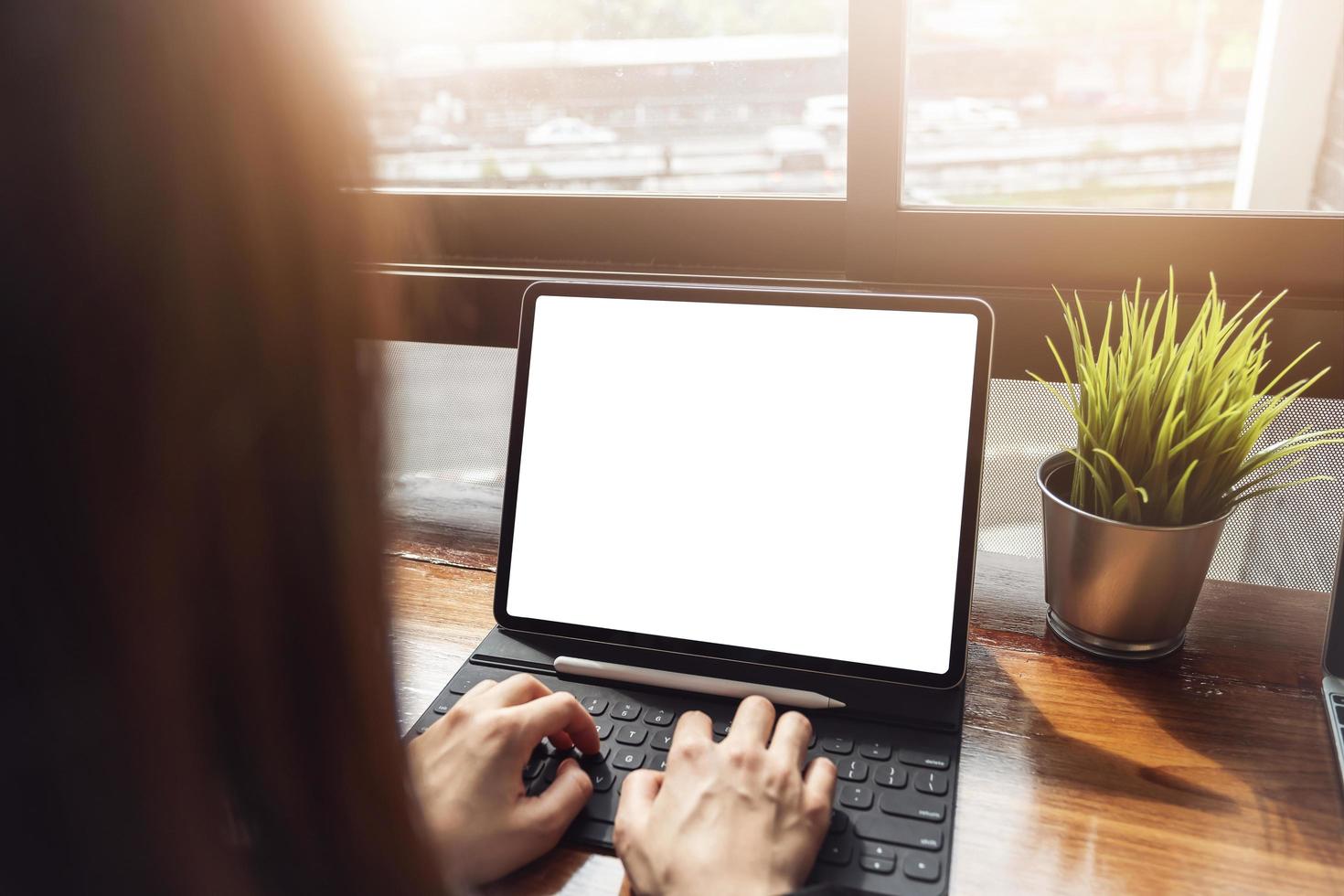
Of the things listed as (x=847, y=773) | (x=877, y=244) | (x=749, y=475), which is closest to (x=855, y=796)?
(x=847, y=773)

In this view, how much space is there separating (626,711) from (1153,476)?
41 cm

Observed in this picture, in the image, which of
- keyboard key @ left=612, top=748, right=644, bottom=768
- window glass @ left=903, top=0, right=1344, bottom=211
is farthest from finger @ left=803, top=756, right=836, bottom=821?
window glass @ left=903, top=0, right=1344, bottom=211

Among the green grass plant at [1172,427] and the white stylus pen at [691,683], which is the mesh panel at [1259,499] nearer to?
the green grass plant at [1172,427]

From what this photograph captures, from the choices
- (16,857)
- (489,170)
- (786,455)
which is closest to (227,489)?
(16,857)

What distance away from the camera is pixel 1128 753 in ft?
1.97

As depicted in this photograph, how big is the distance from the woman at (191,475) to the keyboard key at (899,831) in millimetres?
269

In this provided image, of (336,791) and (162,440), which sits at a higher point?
(162,440)

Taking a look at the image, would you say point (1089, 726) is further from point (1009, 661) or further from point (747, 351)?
point (747, 351)

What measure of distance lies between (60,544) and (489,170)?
36.2 inches

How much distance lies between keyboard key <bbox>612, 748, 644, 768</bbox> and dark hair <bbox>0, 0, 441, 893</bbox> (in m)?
0.27

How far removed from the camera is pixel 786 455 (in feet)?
2.21

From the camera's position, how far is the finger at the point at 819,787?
52cm

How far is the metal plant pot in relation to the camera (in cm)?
64

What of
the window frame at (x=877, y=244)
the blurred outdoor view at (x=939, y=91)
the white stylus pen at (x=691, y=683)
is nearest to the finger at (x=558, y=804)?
the white stylus pen at (x=691, y=683)
